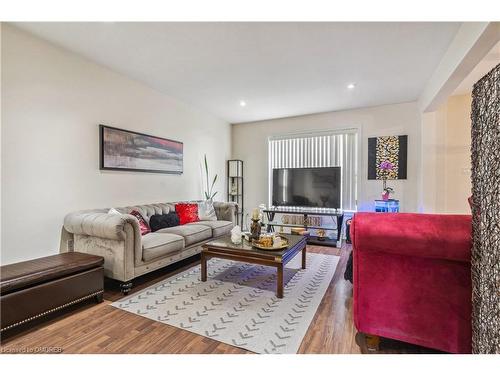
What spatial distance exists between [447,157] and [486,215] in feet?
12.5

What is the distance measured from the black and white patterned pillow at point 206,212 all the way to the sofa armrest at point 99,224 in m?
1.75

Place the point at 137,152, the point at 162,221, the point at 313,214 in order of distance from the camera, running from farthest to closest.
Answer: the point at 313,214
the point at 137,152
the point at 162,221

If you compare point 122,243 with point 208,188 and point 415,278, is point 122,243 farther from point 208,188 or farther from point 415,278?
point 208,188

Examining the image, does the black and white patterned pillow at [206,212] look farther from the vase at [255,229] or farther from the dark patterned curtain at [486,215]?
the dark patterned curtain at [486,215]

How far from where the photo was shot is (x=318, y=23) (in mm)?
2248

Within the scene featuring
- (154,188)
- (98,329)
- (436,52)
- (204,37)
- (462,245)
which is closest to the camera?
(462,245)

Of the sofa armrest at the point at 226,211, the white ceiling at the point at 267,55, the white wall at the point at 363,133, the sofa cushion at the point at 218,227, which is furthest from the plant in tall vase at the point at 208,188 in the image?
the white ceiling at the point at 267,55

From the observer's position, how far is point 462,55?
2.27 metres

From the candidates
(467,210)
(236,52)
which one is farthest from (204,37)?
(467,210)

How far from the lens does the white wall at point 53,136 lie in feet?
7.59

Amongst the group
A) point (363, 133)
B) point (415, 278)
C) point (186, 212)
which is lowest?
point (415, 278)

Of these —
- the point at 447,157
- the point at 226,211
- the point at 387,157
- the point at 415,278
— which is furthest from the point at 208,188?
the point at 447,157

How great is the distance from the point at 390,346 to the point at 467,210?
144 inches
